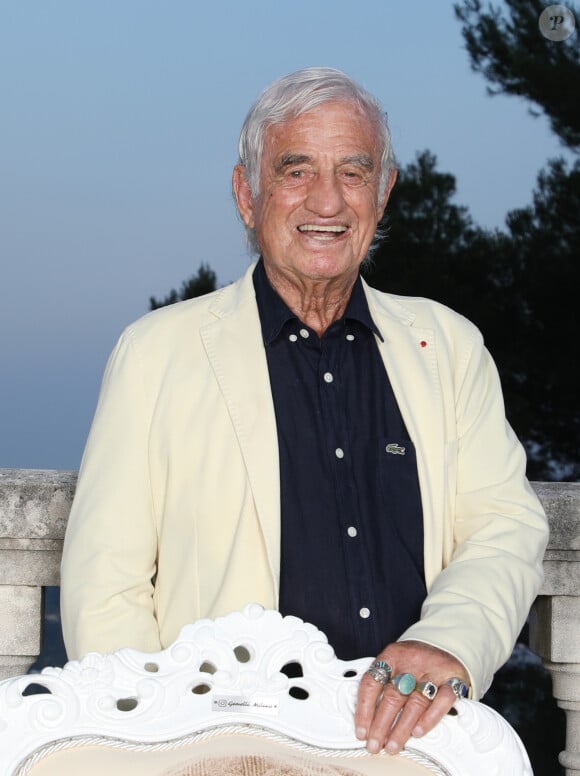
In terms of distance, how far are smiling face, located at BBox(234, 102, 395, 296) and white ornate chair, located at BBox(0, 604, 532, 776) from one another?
71 cm

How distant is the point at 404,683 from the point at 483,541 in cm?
43

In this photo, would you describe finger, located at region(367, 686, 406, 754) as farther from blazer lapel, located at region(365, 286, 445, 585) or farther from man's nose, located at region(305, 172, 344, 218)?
man's nose, located at region(305, 172, 344, 218)

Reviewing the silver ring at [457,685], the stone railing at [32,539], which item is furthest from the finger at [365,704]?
the stone railing at [32,539]

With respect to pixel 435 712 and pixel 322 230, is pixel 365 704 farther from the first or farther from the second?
pixel 322 230

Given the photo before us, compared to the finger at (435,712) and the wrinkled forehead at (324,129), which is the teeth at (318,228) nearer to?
the wrinkled forehead at (324,129)

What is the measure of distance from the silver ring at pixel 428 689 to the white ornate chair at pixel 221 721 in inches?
2.0

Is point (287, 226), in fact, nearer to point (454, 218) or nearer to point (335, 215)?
point (335, 215)

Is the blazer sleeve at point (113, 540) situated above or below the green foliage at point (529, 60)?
below

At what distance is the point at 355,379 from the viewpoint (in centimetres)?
202

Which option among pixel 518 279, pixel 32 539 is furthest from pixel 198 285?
pixel 32 539

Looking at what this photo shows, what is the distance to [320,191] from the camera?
1956mm

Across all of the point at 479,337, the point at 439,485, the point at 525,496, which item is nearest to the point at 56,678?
the point at 439,485

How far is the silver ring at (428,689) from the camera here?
5.16 ft

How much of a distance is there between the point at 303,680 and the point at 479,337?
34.3 inches
